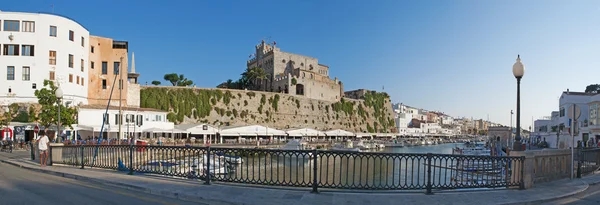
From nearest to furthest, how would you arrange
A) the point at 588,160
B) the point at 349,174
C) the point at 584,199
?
the point at 584,199 < the point at 588,160 < the point at 349,174

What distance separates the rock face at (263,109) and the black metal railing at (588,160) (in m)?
57.1

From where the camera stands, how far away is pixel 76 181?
473 inches

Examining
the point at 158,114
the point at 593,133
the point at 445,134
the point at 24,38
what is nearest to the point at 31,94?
the point at 24,38

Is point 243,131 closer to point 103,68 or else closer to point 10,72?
point 103,68

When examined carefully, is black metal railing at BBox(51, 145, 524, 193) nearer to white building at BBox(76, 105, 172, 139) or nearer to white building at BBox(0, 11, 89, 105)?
white building at BBox(76, 105, 172, 139)

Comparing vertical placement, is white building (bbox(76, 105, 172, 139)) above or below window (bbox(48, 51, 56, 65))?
below

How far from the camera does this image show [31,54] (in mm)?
43438

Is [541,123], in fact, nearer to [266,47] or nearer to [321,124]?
[321,124]

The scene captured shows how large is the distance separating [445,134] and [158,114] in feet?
448

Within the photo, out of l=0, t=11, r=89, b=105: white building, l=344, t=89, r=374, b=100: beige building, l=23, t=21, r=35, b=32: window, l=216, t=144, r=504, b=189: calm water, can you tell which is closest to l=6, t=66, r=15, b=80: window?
l=0, t=11, r=89, b=105: white building

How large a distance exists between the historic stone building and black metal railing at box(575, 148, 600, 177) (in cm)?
7217

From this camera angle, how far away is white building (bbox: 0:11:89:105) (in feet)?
140

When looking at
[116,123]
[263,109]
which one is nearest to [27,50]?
[116,123]

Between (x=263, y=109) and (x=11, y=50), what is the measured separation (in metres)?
44.7
